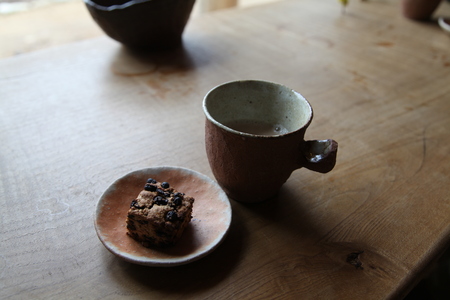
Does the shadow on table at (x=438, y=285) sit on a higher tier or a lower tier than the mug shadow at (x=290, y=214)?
lower

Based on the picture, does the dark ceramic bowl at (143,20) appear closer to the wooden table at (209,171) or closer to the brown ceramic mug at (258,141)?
the wooden table at (209,171)

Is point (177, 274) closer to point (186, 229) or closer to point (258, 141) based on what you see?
point (186, 229)

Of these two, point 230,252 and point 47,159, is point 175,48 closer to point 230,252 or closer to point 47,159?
point 47,159

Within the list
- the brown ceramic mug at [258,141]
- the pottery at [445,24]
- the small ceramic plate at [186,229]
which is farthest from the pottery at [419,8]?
the small ceramic plate at [186,229]

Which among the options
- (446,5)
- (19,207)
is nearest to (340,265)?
(19,207)

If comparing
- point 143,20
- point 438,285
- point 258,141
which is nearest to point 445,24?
point 438,285
